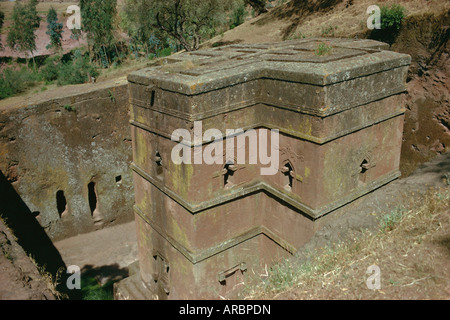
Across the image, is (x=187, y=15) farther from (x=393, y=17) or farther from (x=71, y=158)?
(x=393, y=17)

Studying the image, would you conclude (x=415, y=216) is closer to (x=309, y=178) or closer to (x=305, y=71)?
(x=309, y=178)

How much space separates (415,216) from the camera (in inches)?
228

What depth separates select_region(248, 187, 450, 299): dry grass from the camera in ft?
14.7

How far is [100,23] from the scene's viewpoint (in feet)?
99.4

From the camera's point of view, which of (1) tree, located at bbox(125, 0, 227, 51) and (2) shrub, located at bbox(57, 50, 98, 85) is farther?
(2) shrub, located at bbox(57, 50, 98, 85)

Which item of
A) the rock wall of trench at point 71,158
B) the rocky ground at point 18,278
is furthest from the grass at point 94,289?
the rocky ground at point 18,278

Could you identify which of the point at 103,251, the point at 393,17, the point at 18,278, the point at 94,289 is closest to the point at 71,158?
the point at 103,251

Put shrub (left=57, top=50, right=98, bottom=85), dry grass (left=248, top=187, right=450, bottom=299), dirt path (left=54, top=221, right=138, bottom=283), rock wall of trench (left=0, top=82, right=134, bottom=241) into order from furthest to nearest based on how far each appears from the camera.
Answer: shrub (left=57, top=50, right=98, bottom=85) → dirt path (left=54, top=221, right=138, bottom=283) → rock wall of trench (left=0, top=82, right=134, bottom=241) → dry grass (left=248, top=187, right=450, bottom=299)

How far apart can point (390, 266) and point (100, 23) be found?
30.3m

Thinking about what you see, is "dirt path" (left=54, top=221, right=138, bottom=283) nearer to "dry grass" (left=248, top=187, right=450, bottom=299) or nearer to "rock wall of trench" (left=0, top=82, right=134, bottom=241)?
"rock wall of trench" (left=0, top=82, right=134, bottom=241)

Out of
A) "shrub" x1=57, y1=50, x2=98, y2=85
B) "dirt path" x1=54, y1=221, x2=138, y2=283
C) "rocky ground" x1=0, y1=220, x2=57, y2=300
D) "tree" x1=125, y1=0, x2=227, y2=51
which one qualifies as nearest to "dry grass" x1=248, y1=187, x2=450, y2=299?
"rocky ground" x1=0, y1=220, x2=57, y2=300

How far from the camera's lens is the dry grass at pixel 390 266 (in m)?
4.48

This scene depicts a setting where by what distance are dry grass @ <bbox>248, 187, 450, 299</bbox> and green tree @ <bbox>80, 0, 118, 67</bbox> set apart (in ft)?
95.8
